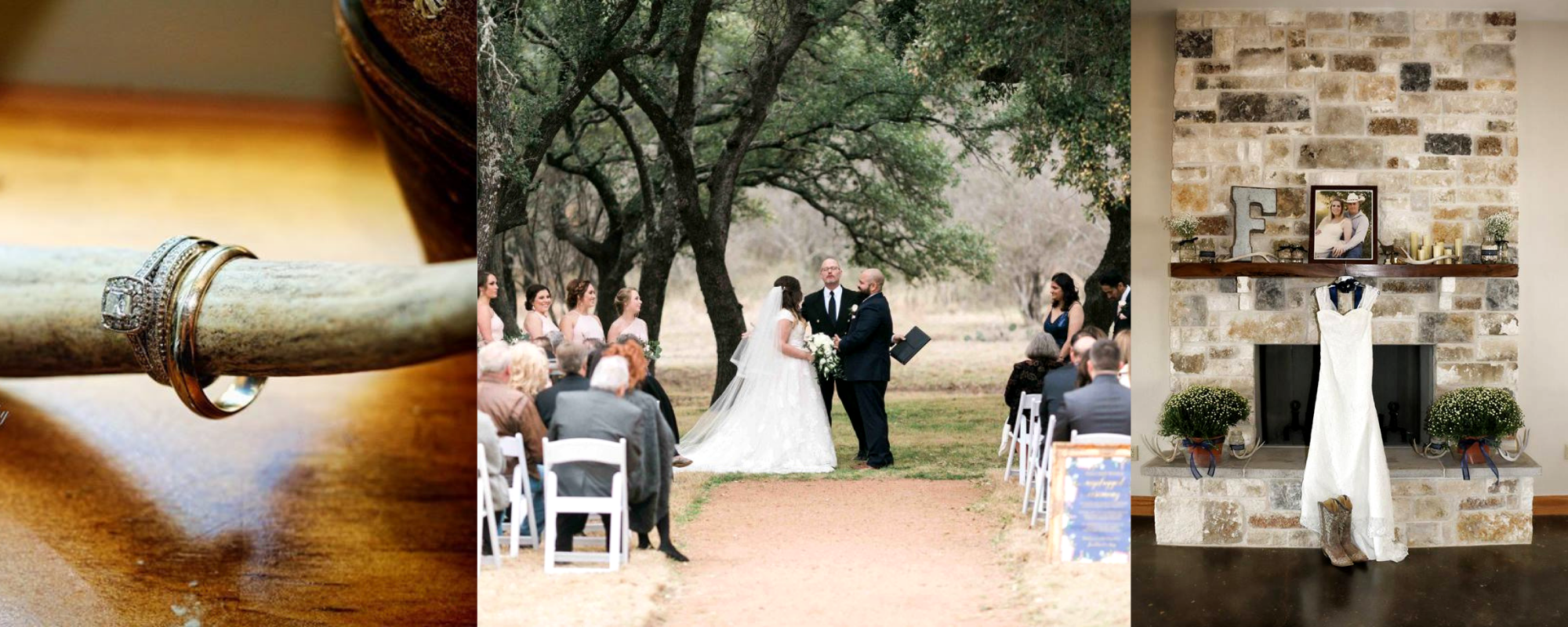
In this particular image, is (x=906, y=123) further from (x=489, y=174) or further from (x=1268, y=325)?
(x=1268, y=325)

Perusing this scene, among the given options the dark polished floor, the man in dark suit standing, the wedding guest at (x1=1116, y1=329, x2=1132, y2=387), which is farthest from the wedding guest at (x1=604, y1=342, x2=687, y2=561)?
the dark polished floor

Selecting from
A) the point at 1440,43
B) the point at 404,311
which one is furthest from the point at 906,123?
the point at 1440,43

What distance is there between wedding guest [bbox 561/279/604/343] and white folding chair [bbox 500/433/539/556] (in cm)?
41

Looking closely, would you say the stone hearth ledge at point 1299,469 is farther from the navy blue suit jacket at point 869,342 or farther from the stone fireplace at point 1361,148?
the navy blue suit jacket at point 869,342

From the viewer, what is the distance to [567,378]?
4.05m

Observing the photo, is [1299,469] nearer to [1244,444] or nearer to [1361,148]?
[1244,444]

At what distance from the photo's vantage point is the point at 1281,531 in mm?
5582

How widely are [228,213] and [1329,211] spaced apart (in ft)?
16.7

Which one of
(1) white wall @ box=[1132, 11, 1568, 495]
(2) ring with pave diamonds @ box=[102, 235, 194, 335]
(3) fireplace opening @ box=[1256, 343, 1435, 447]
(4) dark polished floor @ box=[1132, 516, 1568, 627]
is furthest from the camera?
(1) white wall @ box=[1132, 11, 1568, 495]

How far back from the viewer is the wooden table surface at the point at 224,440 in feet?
13.3

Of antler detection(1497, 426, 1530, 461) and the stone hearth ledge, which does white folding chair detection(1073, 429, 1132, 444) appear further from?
antler detection(1497, 426, 1530, 461)

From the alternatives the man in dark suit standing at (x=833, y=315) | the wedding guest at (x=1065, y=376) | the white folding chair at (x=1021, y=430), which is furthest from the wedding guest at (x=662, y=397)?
the wedding guest at (x=1065, y=376)

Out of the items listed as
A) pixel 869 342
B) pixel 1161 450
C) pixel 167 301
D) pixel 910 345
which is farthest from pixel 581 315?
pixel 1161 450

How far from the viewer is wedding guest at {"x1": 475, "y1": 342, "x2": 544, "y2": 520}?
4.02 meters
